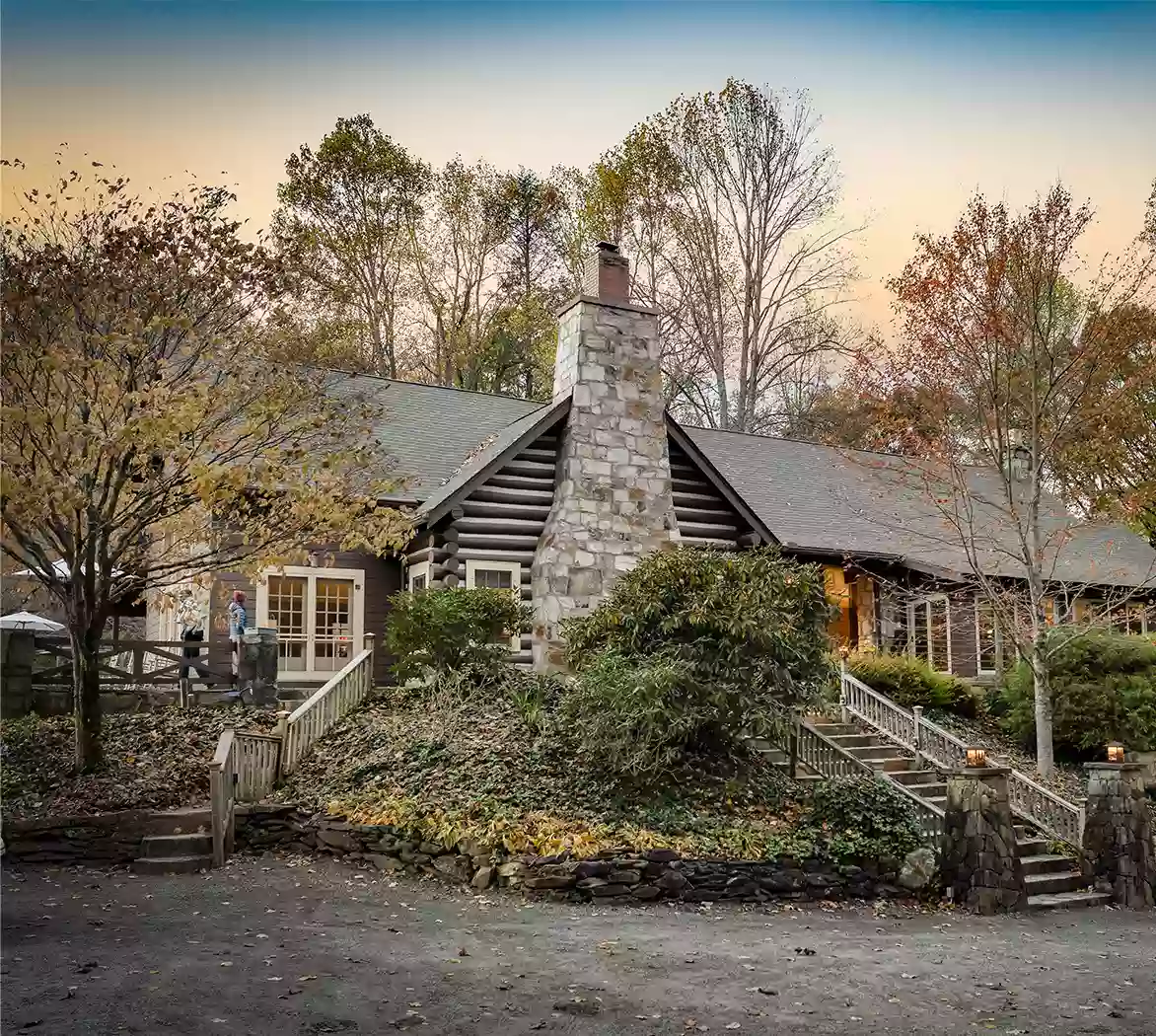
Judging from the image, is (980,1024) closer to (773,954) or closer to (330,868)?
(773,954)

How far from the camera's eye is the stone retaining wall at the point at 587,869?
35.8ft

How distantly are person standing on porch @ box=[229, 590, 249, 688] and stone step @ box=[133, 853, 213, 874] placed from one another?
552 cm

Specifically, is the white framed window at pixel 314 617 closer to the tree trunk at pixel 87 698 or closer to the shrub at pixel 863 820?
the tree trunk at pixel 87 698

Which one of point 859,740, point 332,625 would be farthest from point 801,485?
point 332,625

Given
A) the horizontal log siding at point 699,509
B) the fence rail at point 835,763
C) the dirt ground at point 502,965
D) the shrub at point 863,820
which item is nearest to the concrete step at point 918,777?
the fence rail at point 835,763

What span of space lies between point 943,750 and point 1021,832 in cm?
181

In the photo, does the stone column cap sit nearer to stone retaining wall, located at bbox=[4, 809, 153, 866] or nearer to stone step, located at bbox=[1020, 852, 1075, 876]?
stone step, located at bbox=[1020, 852, 1075, 876]

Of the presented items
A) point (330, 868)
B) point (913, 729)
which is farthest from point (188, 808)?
point (913, 729)

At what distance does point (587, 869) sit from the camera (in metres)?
10.9

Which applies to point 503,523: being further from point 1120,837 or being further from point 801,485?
point 801,485

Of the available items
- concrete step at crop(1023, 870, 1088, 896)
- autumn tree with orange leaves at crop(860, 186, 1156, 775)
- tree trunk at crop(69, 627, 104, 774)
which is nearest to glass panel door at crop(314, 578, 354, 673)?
tree trunk at crop(69, 627, 104, 774)

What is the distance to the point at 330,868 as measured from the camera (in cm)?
1166

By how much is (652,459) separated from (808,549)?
505 cm

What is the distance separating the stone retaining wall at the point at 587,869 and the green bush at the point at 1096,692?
7264 mm
